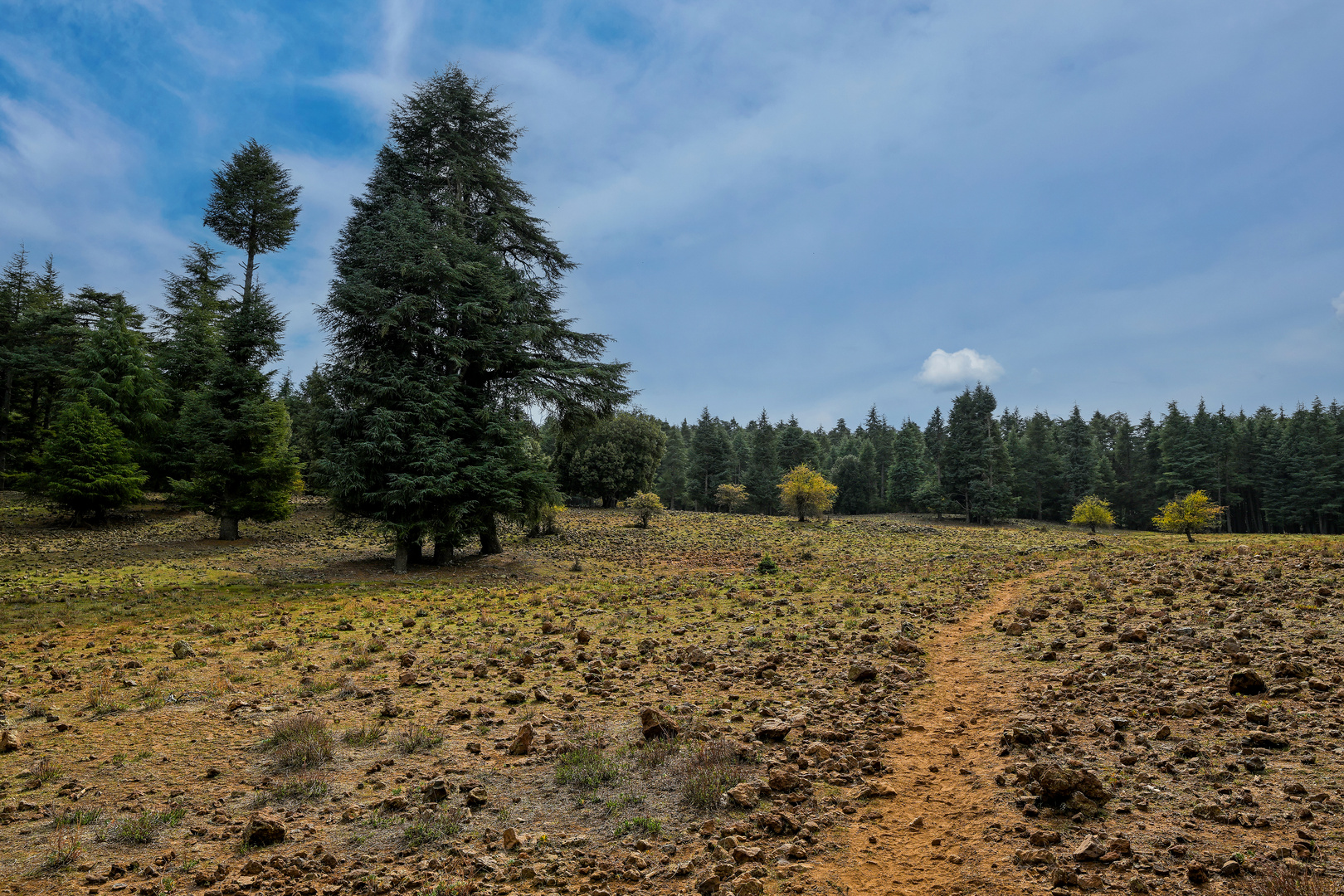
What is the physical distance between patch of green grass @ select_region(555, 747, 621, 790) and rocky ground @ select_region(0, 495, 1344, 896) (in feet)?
0.16

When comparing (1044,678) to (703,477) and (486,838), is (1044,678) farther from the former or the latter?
(703,477)

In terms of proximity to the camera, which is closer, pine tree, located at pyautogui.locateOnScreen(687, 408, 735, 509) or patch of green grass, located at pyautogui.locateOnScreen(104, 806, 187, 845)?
patch of green grass, located at pyautogui.locateOnScreen(104, 806, 187, 845)

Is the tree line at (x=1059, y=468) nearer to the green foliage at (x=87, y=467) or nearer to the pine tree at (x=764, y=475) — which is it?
the pine tree at (x=764, y=475)

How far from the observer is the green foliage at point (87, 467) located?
2761cm

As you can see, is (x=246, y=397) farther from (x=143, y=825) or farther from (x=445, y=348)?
(x=143, y=825)

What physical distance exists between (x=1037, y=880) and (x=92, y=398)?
42659mm

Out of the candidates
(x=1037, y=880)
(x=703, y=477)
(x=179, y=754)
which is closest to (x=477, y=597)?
(x=179, y=754)

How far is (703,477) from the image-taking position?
3275 inches

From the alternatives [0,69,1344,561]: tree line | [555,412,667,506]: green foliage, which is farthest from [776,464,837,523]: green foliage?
[555,412,667,506]: green foliage

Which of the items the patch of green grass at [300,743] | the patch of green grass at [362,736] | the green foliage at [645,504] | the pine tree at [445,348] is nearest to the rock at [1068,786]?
the patch of green grass at [362,736]

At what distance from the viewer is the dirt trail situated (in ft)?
12.8

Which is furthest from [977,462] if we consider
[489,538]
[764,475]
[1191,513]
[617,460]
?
[489,538]

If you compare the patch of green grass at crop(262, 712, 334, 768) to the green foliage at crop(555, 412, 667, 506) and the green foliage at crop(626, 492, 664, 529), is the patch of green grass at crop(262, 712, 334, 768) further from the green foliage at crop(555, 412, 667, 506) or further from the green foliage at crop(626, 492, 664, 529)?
the green foliage at crop(555, 412, 667, 506)

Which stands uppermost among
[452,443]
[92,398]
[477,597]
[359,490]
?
[92,398]
